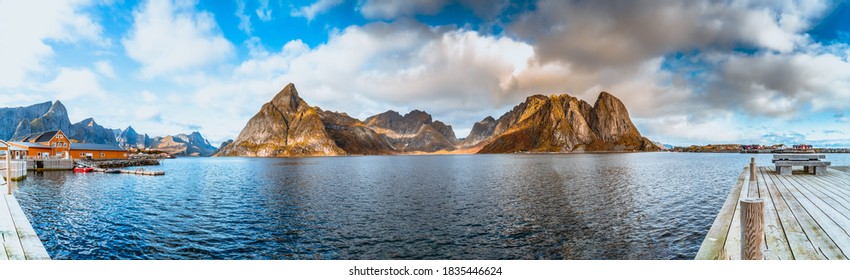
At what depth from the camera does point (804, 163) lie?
26.1 metres

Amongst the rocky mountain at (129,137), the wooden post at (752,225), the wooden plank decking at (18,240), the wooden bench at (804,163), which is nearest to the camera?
the wooden post at (752,225)

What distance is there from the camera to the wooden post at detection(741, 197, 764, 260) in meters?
5.98

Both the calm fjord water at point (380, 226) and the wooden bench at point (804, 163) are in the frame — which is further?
the wooden bench at point (804, 163)

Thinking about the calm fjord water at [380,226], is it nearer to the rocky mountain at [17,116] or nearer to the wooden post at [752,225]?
the rocky mountain at [17,116]

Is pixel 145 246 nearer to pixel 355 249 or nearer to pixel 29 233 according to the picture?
pixel 29 233

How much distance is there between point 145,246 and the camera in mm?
16938

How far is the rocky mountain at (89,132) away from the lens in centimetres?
1606

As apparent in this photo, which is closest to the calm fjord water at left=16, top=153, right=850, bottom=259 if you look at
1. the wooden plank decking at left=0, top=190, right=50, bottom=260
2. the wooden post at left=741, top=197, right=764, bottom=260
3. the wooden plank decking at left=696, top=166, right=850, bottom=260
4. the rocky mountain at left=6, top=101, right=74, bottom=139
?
the wooden plank decking at left=696, top=166, right=850, bottom=260

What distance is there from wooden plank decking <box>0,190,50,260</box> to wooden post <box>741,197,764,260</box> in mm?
14288

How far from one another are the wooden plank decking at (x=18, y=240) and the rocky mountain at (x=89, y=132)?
4.22 metres

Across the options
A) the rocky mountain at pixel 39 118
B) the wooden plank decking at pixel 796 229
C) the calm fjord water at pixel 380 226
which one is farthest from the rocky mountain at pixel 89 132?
the wooden plank decking at pixel 796 229

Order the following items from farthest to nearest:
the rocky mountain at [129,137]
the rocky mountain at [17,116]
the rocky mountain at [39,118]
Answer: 1. the rocky mountain at [129,137]
2. the rocky mountain at [39,118]
3. the rocky mountain at [17,116]

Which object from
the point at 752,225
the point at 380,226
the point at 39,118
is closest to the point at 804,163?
the point at 752,225
